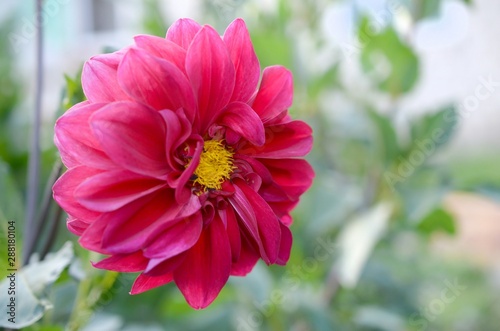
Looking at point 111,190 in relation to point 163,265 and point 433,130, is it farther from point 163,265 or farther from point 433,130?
point 433,130

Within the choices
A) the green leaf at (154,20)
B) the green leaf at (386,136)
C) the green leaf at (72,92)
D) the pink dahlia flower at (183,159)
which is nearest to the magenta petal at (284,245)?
the pink dahlia flower at (183,159)

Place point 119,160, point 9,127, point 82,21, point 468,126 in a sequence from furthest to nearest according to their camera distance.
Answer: point 82,21 → point 468,126 → point 9,127 → point 119,160

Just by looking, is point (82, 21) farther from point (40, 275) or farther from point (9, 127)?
point (40, 275)

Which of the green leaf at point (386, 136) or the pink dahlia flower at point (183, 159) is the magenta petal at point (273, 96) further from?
the green leaf at point (386, 136)

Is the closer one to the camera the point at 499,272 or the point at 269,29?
the point at 269,29

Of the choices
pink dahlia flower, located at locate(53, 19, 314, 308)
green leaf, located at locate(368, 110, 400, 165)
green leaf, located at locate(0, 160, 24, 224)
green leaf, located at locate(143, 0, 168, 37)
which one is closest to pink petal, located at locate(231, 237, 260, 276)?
pink dahlia flower, located at locate(53, 19, 314, 308)

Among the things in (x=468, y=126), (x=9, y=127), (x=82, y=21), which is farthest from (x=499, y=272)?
(x=82, y=21)

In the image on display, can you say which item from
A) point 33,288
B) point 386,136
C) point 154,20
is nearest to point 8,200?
point 33,288

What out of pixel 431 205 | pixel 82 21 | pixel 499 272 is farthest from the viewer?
pixel 82 21
